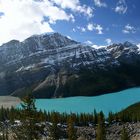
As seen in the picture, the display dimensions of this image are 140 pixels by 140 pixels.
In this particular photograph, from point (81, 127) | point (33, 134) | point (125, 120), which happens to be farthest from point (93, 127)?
point (33, 134)

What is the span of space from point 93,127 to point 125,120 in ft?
58.8

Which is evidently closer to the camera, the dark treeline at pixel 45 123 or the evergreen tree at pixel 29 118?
the evergreen tree at pixel 29 118

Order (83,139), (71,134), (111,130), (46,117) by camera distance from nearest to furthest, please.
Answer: (71,134) < (83,139) < (111,130) < (46,117)

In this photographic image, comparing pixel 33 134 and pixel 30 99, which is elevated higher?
pixel 30 99

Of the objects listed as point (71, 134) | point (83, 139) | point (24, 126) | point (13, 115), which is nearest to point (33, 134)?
point (24, 126)

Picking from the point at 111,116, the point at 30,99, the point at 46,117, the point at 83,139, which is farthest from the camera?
the point at 46,117

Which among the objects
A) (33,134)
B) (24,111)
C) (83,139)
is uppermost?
(24,111)

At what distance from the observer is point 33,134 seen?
4022 centimetres

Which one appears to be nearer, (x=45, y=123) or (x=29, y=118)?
(x=29, y=118)

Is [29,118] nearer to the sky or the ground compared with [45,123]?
nearer to the sky

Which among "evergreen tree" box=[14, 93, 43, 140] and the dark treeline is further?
the dark treeline

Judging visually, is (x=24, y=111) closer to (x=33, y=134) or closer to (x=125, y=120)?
(x=33, y=134)

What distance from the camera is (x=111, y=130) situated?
143 metres

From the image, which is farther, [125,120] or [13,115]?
[13,115]
